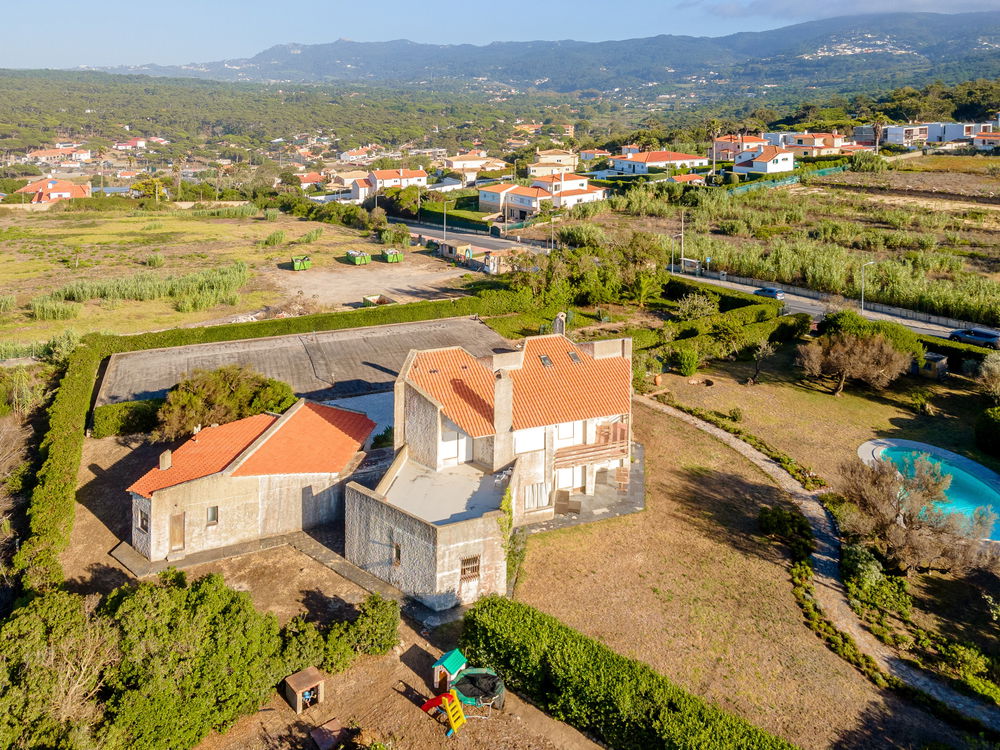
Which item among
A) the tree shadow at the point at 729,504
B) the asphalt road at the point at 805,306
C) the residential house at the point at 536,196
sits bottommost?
the tree shadow at the point at 729,504

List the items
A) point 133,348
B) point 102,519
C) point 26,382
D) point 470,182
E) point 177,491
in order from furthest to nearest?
point 470,182 → point 133,348 → point 26,382 → point 102,519 → point 177,491

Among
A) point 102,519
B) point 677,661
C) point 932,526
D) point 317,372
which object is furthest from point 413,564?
point 317,372

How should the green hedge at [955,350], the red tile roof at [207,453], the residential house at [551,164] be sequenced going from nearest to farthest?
the red tile roof at [207,453] → the green hedge at [955,350] → the residential house at [551,164]

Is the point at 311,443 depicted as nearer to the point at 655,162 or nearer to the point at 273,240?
the point at 273,240

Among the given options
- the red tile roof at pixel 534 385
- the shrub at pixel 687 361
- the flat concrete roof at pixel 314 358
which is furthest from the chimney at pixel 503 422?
the shrub at pixel 687 361

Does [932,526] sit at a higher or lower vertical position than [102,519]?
higher

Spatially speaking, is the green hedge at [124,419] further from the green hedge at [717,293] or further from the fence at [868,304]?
the fence at [868,304]

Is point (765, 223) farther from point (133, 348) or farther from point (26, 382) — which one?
point (26, 382)
